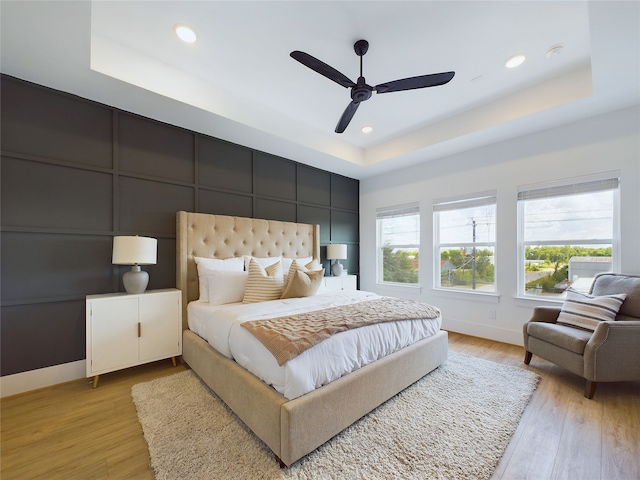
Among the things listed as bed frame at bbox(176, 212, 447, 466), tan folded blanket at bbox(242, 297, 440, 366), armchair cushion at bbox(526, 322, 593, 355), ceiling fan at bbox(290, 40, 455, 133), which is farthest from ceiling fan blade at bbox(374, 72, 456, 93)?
armchair cushion at bbox(526, 322, 593, 355)

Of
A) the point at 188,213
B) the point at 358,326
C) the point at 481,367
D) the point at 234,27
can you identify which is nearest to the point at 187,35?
the point at 234,27

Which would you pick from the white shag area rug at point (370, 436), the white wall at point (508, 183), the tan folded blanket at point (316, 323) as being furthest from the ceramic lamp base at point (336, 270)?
the white shag area rug at point (370, 436)

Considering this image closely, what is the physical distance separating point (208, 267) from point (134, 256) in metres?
0.70

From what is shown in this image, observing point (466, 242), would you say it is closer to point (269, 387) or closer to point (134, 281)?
point (269, 387)

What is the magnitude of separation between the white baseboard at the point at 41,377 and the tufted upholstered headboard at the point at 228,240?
3.14ft

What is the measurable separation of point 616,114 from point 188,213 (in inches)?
190

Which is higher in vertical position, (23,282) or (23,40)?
(23,40)

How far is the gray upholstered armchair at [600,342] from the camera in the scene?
2123mm

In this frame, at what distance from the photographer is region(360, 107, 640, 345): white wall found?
2.82m

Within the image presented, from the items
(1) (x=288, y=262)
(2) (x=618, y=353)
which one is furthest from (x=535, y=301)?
(1) (x=288, y=262)

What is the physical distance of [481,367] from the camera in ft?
→ 9.02

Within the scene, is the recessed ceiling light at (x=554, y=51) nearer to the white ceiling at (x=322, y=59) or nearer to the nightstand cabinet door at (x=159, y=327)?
the white ceiling at (x=322, y=59)

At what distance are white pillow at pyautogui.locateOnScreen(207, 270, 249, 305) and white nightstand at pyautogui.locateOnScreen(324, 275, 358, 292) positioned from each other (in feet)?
5.64

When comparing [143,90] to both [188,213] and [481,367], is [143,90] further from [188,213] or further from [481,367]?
[481,367]
